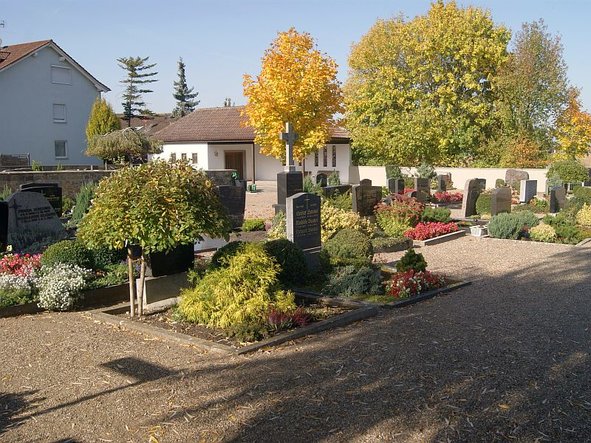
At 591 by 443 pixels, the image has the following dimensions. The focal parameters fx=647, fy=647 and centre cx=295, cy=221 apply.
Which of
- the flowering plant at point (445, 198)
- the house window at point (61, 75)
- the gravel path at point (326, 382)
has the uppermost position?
the house window at point (61, 75)

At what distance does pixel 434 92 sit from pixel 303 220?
3315 centimetres

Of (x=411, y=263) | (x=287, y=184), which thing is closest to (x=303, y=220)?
(x=411, y=263)

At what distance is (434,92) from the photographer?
138 feet

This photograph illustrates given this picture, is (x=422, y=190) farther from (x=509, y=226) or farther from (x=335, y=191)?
(x=509, y=226)

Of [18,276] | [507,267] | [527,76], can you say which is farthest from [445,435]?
[527,76]

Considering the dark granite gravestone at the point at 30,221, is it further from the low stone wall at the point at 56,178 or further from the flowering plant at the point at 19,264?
the low stone wall at the point at 56,178

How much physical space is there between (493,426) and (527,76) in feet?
125

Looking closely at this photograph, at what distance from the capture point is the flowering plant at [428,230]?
1609cm

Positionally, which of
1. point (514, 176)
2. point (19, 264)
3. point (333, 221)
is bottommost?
point (19, 264)

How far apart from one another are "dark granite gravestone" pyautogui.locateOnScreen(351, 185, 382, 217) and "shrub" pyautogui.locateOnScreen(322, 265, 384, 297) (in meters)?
7.13

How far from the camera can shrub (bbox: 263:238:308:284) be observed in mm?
10203

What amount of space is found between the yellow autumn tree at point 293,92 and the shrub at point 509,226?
15875 millimetres

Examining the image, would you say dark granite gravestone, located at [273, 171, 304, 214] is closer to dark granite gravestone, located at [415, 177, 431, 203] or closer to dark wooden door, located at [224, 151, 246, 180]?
dark granite gravestone, located at [415, 177, 431, 203]

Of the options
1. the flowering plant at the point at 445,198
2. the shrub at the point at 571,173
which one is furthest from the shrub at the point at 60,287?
the shrub at the point at 571,173
